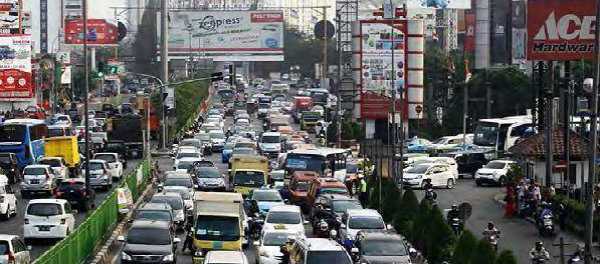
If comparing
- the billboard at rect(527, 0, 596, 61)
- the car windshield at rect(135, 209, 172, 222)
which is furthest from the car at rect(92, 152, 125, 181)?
the car windshield at rect(135, 209, 172, 222)

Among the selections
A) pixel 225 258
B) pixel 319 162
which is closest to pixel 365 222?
pixel 225 258

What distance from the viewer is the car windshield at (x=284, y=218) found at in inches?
1519

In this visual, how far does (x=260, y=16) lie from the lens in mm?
128250

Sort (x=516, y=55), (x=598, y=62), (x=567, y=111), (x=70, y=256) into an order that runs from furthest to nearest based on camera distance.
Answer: (x=516, y=55)
(x=567, y=111)
(x=70, y=256)
(x=598, y=62)

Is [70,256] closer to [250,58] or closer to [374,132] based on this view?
[374,132]

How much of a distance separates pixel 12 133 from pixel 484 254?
3883cm

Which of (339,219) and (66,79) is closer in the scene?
(339,219)

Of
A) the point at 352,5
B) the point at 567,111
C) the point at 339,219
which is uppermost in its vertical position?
the point at 352,5

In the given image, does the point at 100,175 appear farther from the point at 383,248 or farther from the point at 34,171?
the point at 383,248

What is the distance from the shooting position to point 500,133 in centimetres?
7356

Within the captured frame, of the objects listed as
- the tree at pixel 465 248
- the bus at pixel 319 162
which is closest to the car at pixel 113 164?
the bus at pixel 319 162

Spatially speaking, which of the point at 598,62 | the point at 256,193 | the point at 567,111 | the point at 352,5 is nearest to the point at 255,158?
the point at 256,193

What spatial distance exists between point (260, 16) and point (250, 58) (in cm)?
441

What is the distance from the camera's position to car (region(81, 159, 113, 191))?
56469mm
